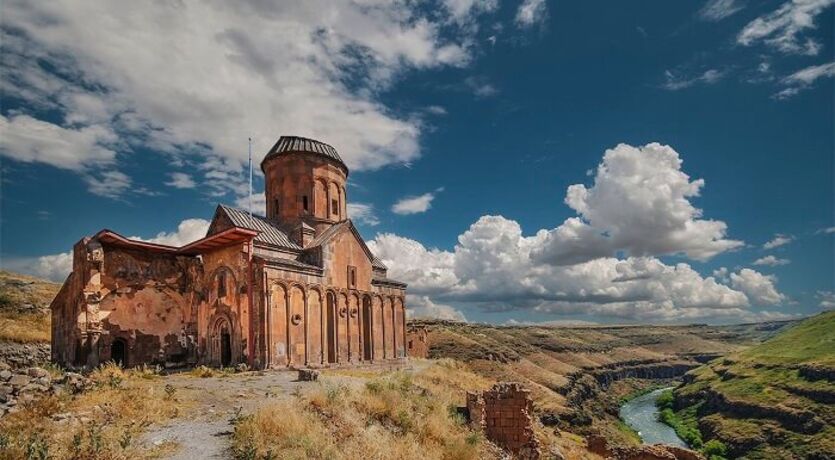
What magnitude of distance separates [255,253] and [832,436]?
5444 cm

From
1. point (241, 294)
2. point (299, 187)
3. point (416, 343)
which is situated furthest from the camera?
point (416, 343)

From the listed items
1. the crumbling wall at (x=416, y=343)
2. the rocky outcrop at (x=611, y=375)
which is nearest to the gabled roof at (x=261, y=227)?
the crumbling wall at (x=416, y=343)

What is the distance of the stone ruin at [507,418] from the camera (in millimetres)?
11711

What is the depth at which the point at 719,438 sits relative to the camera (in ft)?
168

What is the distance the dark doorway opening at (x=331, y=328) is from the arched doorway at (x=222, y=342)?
13.3 feet

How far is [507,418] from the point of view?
468 inches

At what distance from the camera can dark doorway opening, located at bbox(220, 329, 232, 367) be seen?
740 inches

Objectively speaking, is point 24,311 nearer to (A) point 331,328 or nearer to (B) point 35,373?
(A) point 331,328

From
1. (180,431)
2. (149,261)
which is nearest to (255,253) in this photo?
(149,261)

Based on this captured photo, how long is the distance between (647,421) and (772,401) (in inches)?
563

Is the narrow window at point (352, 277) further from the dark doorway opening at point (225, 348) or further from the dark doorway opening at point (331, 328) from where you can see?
the dark doorway opening at point (225, 348)

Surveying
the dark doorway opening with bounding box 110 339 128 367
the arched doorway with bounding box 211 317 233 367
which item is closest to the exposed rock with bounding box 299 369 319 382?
the arched doorway with bounding box 211 317 233 367

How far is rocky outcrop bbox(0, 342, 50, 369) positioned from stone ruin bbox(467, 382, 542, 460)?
850 inches

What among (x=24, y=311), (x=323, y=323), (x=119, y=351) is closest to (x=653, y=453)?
(x=323, y=323)
